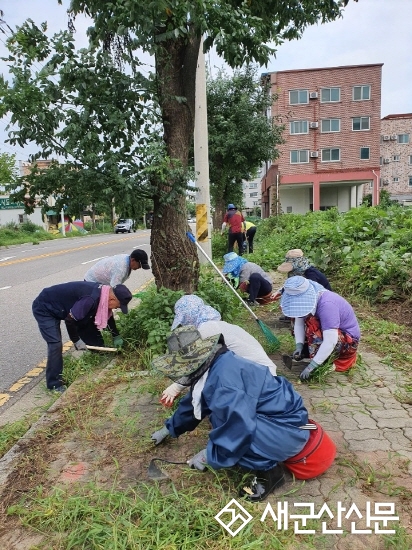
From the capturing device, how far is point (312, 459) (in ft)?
8.23

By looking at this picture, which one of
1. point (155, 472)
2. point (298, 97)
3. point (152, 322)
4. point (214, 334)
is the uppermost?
point (298, 97)

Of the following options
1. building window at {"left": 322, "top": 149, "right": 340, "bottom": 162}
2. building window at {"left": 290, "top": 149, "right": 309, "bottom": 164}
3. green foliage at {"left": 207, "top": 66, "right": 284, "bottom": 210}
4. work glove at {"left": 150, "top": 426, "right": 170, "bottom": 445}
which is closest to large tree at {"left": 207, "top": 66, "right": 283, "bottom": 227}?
green foliage at {"left": 207, "top": 66, "right": 284, "bottom": 210}

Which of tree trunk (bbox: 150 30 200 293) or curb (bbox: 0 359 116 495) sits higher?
tree trunk (bbox: 150 30 200 293)

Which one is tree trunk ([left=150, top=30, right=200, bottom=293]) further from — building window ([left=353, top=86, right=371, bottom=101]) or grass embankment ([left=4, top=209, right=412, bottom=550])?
building window ([left=353, top=86, right=371, bottom=101])

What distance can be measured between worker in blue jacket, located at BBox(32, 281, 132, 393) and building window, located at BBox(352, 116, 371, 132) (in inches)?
1347

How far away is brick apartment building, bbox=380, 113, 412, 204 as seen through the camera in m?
52.1

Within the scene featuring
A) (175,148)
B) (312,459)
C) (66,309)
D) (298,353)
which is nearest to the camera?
(312,459)

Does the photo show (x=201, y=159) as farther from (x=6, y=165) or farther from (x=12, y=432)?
(x=6, y=165)

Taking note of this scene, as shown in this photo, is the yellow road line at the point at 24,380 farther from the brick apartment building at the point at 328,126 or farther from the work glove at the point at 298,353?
the brick apartment building at the point at 328,126

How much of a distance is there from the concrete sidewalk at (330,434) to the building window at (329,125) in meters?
33.6

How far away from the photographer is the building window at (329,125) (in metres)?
34.4

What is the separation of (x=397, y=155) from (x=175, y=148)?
2161 inches

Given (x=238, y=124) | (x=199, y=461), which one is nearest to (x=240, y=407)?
(x=199, y=461)

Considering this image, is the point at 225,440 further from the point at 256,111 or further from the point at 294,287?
the point at 256,111
